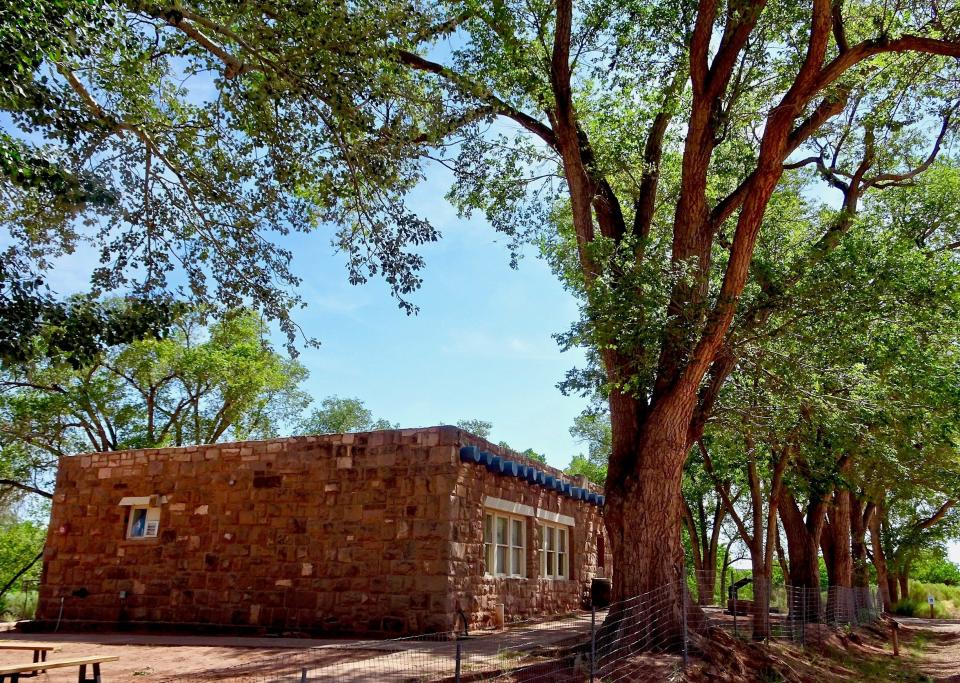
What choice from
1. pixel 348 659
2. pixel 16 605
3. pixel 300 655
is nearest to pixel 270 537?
pixel 300 655

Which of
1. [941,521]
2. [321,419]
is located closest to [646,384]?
[941,521]

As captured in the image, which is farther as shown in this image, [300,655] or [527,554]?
[527,554]

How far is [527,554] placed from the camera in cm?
1480

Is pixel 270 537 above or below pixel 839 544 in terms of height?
below

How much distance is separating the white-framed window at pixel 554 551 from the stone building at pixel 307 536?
7 cm

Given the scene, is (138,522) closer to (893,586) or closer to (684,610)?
(684,610)

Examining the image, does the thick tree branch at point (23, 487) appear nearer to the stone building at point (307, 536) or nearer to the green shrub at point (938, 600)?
the stone building at point (307, 536)

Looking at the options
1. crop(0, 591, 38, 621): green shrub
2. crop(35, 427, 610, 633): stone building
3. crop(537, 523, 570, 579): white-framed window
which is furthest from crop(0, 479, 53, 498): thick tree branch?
crop(537, 523, 570, 579): white-framed window

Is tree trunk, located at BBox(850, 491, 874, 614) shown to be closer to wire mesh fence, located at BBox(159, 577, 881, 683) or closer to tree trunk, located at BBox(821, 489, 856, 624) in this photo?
tree trunk, located at BBox(821, 489, 856, 624)

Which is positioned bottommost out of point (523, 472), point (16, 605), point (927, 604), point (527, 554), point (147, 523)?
point (16, 605)

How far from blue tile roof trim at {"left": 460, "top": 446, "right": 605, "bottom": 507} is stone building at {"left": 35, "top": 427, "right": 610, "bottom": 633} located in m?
0.04

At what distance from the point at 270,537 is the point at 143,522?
3.03 m

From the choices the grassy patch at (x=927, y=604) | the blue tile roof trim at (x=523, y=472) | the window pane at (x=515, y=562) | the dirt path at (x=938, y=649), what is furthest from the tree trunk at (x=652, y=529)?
the grassy patch at (x=927, y=604)

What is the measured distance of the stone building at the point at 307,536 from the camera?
12.4 meters
